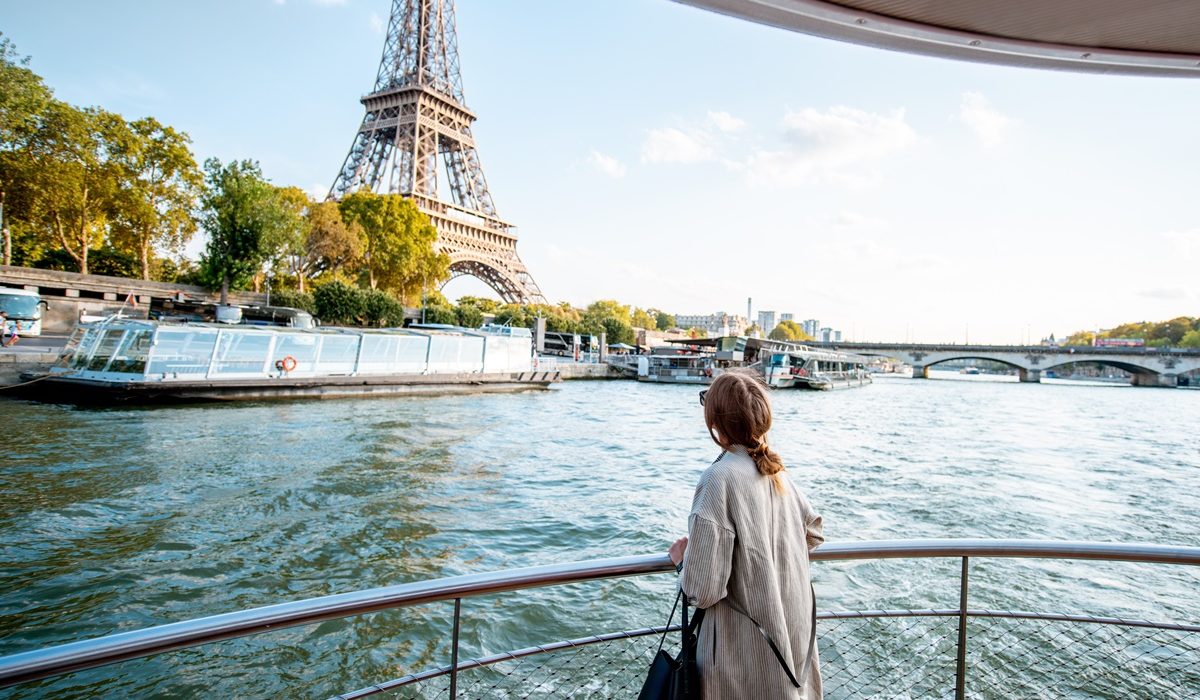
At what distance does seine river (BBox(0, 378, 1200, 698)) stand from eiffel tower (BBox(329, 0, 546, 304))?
3783 cm

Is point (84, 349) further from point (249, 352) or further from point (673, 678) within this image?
point (673, 678)

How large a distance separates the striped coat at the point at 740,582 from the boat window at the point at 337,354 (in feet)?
74.9

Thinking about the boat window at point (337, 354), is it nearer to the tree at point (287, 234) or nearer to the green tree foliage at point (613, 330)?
the tree at point (287, 234)

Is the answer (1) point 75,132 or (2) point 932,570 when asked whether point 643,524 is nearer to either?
(2) point 932,570

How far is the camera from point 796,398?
35031 mm

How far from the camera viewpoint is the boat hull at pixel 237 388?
1697 cm

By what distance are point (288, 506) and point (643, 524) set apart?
15.4 ft

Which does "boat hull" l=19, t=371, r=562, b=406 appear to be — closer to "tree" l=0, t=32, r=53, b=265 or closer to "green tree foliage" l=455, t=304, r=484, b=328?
"tree" l=0, t=32, r=53, b=265

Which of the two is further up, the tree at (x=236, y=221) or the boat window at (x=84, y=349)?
the tree at (x=236, y=221)

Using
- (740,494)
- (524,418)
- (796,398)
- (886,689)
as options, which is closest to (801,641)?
(740,494)

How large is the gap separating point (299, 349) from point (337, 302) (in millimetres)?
15978

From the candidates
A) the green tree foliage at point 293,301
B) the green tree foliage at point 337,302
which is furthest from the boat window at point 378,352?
the green tree foliage at point 293,301

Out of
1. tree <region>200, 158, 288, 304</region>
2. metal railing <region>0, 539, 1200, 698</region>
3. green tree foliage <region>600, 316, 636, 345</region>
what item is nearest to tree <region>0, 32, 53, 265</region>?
tree <region>200, 158, 288, 304</region>

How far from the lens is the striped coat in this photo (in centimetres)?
162
